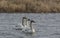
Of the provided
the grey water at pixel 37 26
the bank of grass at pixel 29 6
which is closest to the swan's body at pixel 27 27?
the grey water at pixel 37 26

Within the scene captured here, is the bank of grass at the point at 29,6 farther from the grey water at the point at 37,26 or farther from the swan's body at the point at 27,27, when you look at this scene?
the swan's body at the point at 27,27

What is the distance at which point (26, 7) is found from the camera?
1605 cm

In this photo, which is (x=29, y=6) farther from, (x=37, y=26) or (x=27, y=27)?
(x=27, y=27)

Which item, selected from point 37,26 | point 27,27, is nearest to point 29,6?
point 37,26

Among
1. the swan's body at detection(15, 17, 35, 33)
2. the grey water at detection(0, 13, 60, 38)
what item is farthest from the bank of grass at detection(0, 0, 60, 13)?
the swan's body at detection(15, 17, 35, 33)

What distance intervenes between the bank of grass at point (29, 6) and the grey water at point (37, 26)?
24 cm

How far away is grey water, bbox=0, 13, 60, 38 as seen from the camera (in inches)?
418

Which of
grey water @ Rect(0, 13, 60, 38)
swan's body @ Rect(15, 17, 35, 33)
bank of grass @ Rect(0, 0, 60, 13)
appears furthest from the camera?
bank of grass @ Rect(0, 0, 60, 13)

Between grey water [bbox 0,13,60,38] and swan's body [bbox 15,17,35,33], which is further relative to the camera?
swan's body [bbox 15,17,35,33]

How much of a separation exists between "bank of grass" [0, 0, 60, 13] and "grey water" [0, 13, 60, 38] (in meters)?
0.24

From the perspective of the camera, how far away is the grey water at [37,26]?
34.8 feet

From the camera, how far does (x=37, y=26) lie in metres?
12.1

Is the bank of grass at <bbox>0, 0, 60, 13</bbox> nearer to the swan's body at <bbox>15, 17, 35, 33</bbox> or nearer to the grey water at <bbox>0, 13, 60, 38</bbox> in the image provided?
the grey water at <bbox>0, 13, 60, 38</bbox>

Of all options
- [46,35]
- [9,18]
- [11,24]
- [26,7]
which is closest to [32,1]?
[26,7]
